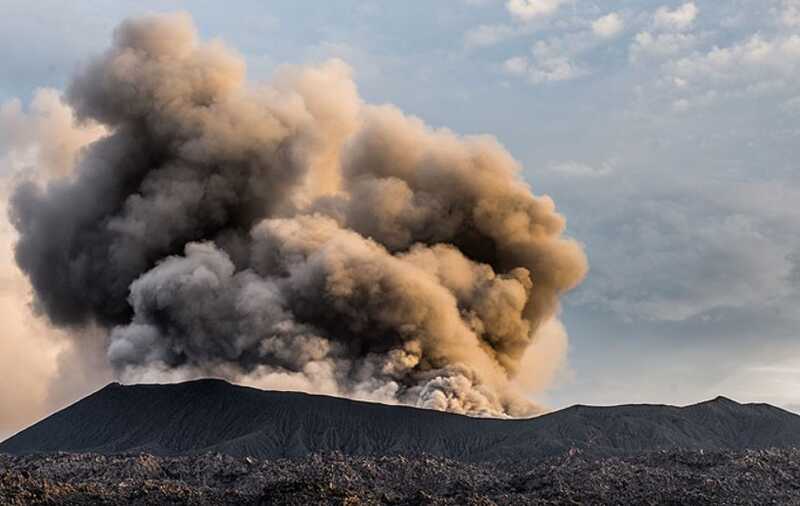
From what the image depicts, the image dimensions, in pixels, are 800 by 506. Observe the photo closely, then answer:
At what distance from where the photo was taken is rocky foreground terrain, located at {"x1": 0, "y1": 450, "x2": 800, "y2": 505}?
69.5 meters

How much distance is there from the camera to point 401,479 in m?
79.4

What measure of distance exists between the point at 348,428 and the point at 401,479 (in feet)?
61.8

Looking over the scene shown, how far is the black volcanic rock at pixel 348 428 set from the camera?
93.9 meters

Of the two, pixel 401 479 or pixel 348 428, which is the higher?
pixel 348 428

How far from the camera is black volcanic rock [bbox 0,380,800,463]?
9388cm

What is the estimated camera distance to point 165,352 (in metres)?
114

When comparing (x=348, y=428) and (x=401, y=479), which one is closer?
(x=401, y=479)

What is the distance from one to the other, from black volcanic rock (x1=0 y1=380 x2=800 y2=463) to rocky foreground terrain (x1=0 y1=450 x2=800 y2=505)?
695 centimetres

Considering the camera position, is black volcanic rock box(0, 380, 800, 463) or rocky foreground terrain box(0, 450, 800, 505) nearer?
rocky foreground terrain box(0, 450, 800, 505)

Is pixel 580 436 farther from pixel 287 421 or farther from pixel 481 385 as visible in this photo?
pixel 287 421

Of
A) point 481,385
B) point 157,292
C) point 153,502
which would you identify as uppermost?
point 157,292

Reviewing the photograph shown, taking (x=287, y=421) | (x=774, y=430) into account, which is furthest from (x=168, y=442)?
(x=774, y=430)

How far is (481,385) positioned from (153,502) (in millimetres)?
47715

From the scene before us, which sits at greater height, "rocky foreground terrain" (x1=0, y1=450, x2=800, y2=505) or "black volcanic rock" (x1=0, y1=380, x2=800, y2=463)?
"black volcanic rock" (x1=0, y1=380, x2=800, y2=463)
